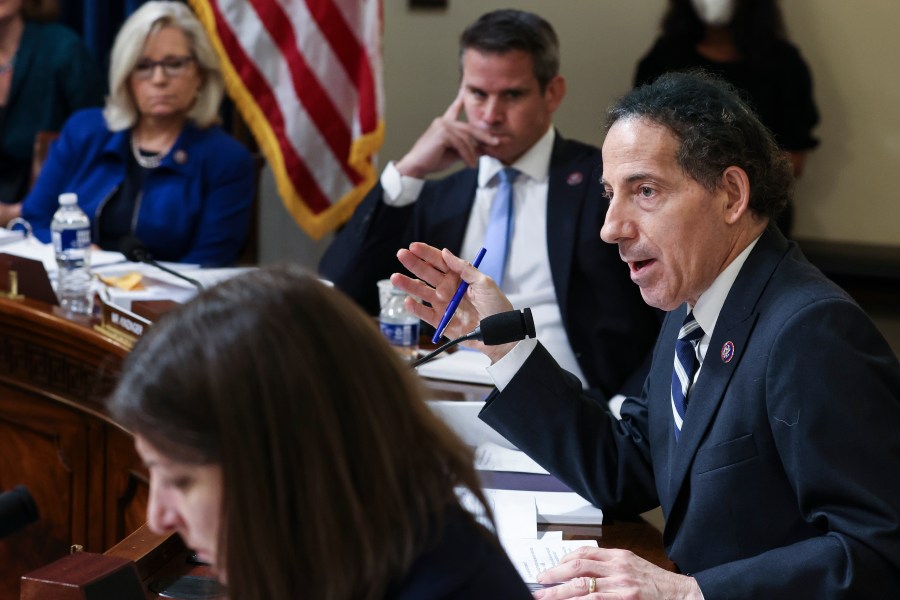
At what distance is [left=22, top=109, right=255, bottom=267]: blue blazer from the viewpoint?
3.66 m

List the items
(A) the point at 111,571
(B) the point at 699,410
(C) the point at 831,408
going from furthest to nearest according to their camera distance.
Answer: (B) the point at 699,410 → (C) the point at 831,408 → (A) the point at 111,571

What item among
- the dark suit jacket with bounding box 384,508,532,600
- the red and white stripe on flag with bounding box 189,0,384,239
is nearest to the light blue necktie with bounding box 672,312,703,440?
the dark suit jacket with bounding box 384,508,532,600

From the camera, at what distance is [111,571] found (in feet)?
4.28

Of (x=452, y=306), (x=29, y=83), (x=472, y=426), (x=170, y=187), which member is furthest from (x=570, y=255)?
(x=29, y=83)

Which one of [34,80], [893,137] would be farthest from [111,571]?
[893,137]

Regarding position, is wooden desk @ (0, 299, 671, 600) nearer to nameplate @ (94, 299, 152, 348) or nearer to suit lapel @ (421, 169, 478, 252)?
nameplate @ (94, 299, 152, 348)

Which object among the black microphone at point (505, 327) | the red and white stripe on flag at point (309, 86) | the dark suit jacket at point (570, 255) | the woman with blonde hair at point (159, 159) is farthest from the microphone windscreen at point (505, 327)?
the red and white stripe on flag at point (309, 86)

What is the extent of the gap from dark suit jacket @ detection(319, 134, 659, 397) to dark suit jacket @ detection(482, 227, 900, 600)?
87cm

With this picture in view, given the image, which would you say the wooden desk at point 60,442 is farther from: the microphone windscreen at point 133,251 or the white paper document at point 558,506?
the white paper document at point 558,506

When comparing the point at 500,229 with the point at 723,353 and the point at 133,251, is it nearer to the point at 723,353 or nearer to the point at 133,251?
the point at 133,251

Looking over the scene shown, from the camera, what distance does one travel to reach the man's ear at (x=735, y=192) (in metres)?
1.71

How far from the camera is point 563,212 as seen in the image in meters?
2.88

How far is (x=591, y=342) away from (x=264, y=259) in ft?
9.10

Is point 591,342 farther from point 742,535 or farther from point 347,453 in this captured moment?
point 347,453
